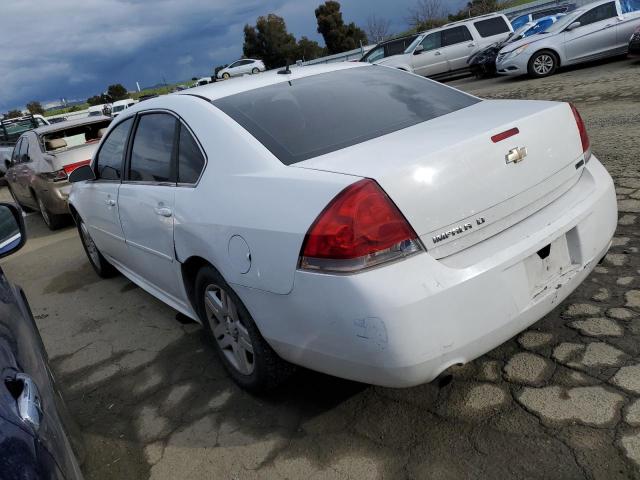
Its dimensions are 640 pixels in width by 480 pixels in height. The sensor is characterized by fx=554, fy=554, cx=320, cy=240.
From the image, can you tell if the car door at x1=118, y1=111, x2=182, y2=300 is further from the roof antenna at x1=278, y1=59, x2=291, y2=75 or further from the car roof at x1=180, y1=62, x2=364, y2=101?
the roof antenna at x1=278, y1=59, x2=291, y2=75

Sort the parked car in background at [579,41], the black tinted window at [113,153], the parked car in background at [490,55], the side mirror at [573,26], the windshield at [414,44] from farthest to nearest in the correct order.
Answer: the windshield at [414,44]
the parked car in background at [490,55]
the side mirror at [573,26]
the parked car in background at [579,41]
the black tinted window at [113,153]

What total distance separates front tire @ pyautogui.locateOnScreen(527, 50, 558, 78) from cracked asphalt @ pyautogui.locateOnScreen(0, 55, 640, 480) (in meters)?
10.9

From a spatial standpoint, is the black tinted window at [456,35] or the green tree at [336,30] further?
the green tree at [336,30]

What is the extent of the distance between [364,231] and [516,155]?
0.78 m

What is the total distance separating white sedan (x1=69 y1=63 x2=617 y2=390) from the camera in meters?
2.02

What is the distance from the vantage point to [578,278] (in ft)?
8.14

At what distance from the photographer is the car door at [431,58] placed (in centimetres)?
1769

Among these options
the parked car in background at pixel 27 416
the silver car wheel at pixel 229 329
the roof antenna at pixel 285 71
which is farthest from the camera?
the roof antenna at pixel 285 71

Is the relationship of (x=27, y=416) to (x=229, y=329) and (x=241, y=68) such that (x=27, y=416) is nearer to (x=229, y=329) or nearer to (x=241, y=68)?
(x=229, y=329)

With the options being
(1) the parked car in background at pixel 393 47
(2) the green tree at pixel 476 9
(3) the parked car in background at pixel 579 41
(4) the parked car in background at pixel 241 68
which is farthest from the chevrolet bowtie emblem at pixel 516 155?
(2) the green tree at pixel 476 9

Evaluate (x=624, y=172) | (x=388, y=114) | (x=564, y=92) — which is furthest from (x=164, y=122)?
(x=564, y=92)

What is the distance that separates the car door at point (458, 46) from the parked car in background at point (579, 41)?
389cm

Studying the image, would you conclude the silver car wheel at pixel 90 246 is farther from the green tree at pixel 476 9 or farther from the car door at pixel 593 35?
the green tree at pixel 476 9

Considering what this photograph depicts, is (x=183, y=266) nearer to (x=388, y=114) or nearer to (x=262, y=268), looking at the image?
(x=262, y=268)
